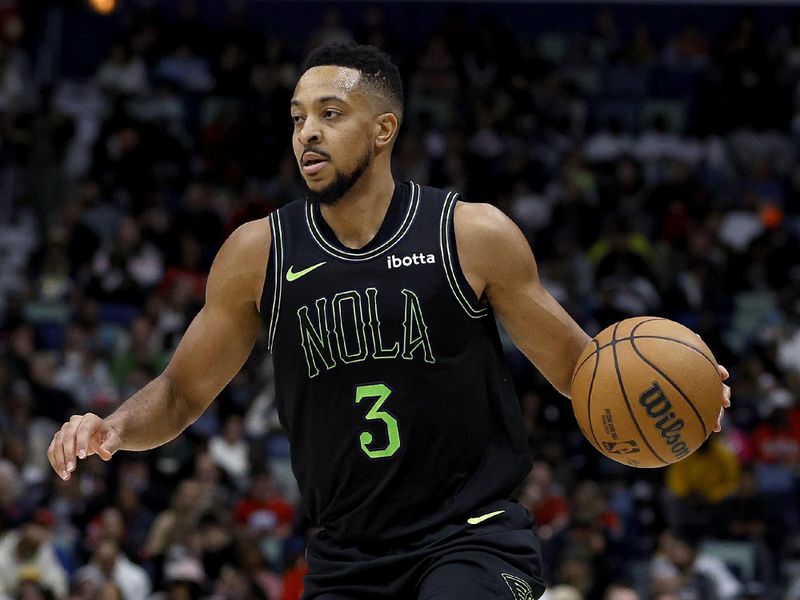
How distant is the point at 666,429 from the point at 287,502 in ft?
25.3

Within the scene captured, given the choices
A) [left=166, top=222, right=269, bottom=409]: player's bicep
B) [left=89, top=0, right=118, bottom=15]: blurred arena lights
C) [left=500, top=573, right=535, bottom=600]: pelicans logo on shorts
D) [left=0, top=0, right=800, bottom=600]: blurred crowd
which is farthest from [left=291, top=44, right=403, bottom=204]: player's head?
[left=89, top=0, right=118, bottom=15]: blurred arena lights

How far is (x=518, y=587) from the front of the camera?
4.23 metres

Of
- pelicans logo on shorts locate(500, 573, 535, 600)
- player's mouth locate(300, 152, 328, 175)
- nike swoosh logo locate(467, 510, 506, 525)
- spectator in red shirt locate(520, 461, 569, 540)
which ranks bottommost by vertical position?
spectator in red shirt locate(520, 461, 569, 540)

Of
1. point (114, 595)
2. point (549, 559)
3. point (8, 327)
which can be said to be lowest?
point (549, 559)

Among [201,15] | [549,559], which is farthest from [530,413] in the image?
[201,15]

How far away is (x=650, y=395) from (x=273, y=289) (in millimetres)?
1223

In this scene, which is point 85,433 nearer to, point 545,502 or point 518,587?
point 518,587

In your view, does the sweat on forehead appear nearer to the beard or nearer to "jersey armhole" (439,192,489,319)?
the beard

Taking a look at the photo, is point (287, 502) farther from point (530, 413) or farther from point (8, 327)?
point (8, 327)

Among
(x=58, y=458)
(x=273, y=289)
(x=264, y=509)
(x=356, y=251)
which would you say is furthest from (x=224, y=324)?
(x=264, y=509)

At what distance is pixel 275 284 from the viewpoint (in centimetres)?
448

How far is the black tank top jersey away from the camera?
14.1 feet

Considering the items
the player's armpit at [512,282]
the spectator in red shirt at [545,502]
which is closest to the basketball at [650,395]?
the player's armpit at [512,282]

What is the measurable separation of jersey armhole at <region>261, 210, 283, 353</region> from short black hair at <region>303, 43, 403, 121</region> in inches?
22.2
